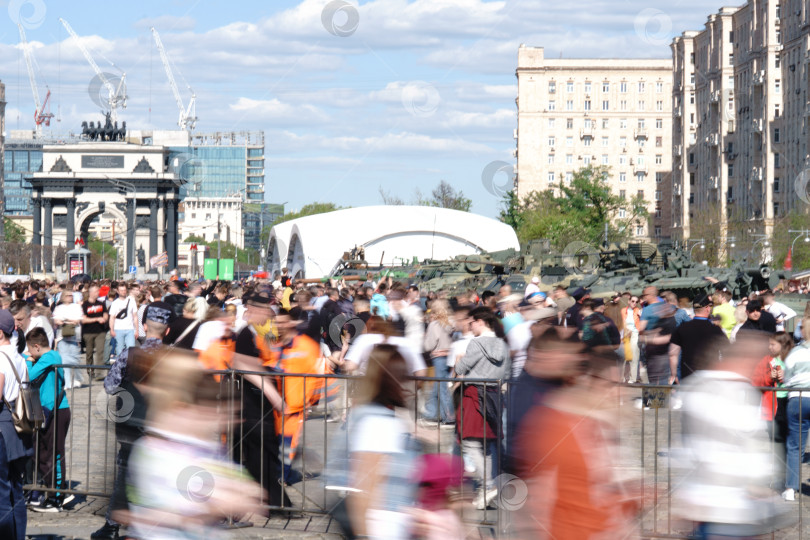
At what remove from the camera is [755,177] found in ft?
270

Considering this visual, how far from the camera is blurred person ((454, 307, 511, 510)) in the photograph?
9.48m

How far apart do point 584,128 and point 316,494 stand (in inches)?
4515

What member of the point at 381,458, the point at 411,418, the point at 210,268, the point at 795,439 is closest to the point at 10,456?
the point at 411,418

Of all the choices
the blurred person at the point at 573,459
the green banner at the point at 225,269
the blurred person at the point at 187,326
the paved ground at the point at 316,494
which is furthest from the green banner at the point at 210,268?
the blurred person at the point at 573,459

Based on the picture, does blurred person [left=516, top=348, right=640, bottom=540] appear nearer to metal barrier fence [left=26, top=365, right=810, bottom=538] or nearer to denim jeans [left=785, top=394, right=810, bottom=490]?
metal barrier fence [left=26, top=365, right=810, bottom=538]

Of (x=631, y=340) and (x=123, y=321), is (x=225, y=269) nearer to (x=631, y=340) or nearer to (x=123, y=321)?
(x=123, y=321)

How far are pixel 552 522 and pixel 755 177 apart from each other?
8072cm

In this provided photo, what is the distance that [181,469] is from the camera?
590 centimetres

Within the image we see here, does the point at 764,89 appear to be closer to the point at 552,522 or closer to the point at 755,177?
the point at 755,177

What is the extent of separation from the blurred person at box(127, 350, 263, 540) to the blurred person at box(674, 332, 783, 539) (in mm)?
2339

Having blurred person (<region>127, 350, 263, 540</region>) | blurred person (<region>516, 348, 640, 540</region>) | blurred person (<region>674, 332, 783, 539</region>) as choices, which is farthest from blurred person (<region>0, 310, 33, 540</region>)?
blurred person (<region>674, 332, 783, 539</region>)

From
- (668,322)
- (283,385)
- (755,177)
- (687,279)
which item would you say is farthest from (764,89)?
(283,385)

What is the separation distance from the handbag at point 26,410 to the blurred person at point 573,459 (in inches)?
166

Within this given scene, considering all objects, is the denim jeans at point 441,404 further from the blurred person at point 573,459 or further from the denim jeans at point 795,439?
the blurred person at point 573,459
